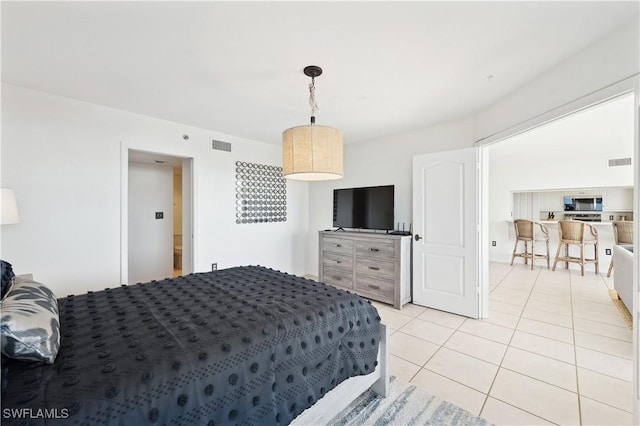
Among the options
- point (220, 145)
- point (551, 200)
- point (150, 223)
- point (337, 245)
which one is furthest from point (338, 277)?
point (551, 200)

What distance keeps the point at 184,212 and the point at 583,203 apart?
8336 mm

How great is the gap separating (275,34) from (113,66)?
1.39 meters

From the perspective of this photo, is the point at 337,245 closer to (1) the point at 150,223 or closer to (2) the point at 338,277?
(2) the point at 338,277

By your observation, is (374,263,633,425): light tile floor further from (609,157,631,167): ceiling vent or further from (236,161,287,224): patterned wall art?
(609,157,631,167): ceiling vent

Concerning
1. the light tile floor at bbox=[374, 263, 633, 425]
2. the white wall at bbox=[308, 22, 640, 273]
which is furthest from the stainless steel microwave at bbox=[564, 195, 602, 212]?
the light tile floor at bbox=[374, 263, 633, 425]

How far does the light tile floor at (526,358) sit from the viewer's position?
1.77 meters

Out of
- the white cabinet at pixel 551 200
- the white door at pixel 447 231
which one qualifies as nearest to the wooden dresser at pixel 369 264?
the white door at pixel 447 231

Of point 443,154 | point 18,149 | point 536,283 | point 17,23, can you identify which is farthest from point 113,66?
point 536,283

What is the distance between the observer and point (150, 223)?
4590 mm

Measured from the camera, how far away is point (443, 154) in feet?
11.1

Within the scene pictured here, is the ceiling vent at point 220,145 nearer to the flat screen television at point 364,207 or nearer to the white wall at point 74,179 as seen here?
the white wall at point 74,179

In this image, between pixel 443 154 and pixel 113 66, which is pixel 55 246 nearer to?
pixel 113 66

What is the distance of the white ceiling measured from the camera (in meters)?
1.54

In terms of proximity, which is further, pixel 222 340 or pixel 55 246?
pixel 55 246
